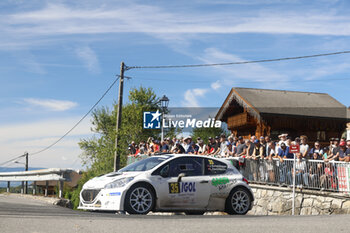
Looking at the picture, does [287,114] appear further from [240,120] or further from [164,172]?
[164,172]

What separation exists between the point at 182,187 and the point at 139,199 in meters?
1.19

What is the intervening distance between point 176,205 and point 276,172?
6348 mm

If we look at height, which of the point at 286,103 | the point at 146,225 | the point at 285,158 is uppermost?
the point at 286,103

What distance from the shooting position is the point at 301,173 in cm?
1538

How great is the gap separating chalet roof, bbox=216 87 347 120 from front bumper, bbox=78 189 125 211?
24032 mm

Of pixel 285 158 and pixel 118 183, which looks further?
pixel 285 158

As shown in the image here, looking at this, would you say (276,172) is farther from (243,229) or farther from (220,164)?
(243,229)

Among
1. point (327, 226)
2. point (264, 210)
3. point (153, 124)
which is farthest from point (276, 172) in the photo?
point (153, 124)

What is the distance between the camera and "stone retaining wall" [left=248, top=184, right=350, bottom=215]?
14.2m

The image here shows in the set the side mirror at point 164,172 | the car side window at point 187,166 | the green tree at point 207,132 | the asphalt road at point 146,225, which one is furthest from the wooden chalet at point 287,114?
the green tree at point 207,132

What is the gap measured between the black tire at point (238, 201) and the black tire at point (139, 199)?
6.85 ft

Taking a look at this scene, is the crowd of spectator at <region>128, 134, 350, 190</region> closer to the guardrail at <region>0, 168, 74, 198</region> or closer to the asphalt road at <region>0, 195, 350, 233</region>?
the guardrail at <region>0, 168, 74, 198</region>

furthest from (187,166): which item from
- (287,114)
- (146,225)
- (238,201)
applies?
(287,114)

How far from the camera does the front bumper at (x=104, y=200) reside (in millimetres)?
10195
